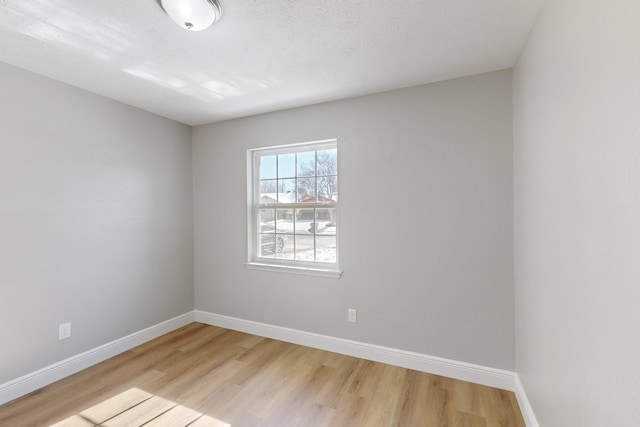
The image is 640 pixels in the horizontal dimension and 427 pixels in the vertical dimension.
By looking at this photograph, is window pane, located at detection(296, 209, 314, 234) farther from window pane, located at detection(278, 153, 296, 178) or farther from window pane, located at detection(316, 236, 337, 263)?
window pane, located at detection(278, 153, 296, 178)

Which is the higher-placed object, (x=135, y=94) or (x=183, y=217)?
(x=135, y=94)

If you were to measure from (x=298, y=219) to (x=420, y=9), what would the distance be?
6.82 feet

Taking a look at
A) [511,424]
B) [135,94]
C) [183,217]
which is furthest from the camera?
[183,217]

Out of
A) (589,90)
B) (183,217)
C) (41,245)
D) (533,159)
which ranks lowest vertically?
(41,245)

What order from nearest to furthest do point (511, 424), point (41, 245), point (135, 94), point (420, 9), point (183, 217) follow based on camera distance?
1. point (420, 9)
2. point (511, 424)
3. point (41, 245)
4. point (135, 94)
5. point (183, 217)

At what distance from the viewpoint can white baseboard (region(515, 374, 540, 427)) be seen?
1.65 m

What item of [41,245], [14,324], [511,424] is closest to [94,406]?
[14,324]

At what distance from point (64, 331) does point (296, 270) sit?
201 centimetres

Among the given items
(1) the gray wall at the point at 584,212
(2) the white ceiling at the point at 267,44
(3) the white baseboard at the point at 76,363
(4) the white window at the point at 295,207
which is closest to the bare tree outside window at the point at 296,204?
(4) the white window at the point at 295,207

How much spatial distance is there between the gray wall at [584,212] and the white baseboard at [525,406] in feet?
0.27

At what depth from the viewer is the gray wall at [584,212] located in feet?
2.64

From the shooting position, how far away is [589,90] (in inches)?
39.7

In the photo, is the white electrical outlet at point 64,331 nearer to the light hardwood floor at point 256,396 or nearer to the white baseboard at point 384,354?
the light hardwood floor at point 256,396

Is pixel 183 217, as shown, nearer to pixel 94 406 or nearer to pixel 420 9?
pixel 94 406
